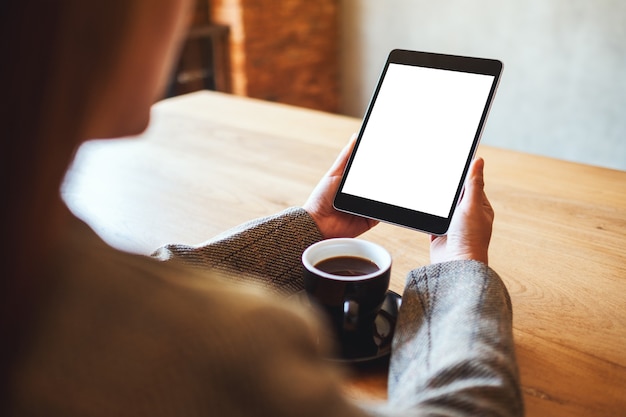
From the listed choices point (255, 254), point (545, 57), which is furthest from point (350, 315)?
point (545, 57)

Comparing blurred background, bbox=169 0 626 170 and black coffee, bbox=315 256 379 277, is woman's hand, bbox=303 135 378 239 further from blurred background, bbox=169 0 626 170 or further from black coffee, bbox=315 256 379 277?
blurred background, bbox=169 0 626 170

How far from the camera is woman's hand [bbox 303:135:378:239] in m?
0.82

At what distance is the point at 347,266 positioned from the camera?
2.12 ft

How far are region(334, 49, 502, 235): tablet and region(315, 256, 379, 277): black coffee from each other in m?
0.13

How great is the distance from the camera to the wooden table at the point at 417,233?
60cm

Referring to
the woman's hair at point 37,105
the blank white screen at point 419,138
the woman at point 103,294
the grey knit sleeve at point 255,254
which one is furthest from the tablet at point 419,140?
the woman's hair at point 37,105

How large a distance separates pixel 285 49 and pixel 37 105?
3267 mm

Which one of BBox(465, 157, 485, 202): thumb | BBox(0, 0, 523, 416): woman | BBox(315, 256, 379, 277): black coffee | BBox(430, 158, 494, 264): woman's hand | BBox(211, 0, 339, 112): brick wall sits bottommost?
BBox(211, 0, 339, 112): brick wall

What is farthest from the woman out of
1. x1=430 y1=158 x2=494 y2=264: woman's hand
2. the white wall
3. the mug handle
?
the white wall

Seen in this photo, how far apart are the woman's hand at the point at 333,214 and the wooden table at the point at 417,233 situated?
0.13 feet

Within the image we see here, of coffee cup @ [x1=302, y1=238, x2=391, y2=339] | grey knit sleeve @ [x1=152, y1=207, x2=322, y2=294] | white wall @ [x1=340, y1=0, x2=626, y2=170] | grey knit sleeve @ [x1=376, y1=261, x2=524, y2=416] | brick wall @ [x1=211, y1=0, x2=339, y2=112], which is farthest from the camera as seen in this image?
brick wall @ [x1=211, y1=0, x2=339, y2=112]

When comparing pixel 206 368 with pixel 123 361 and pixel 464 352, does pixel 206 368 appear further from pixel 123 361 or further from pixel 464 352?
pixel 464 352

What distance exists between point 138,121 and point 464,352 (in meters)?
0.31

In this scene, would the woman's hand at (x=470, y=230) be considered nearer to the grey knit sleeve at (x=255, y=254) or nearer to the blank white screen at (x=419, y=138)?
the blank white screen at (x=419, y=138)
